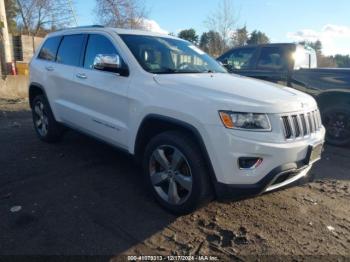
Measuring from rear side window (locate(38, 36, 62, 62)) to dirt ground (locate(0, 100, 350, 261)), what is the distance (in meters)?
1.69

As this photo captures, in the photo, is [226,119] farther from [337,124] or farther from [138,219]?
[337,124]

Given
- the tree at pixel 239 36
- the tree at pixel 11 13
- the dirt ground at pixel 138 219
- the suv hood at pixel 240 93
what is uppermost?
the tree at pixel 11 13

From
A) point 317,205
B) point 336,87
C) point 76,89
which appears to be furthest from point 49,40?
point 336,87

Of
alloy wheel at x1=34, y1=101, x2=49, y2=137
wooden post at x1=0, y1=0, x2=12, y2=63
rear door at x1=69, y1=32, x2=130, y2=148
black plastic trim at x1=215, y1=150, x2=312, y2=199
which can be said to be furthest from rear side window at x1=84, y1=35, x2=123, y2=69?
wooden post at x1=0, y1=0, x2=12, y2=63

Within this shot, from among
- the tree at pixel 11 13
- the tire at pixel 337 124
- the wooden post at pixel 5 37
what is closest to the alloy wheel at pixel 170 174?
the tire at pixel 337 124

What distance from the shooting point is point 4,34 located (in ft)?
37.6

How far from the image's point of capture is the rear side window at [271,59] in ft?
25.5

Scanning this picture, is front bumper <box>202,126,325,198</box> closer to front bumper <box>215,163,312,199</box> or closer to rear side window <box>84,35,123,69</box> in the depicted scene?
front bumper <box>215,163,312,199</box>

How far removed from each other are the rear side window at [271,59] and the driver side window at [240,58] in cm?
31

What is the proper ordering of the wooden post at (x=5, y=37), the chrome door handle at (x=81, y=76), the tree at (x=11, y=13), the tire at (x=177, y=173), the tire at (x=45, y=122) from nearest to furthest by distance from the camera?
the tire at (x=177, y=173) → the chrome door handle at (x=81, y=76) → the tire at (x=45, y=122) → the wooden post at (x=5, y=37) → the tree at (x=11, y=13)

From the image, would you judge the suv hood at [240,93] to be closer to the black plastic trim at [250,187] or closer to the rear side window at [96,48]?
the black plastic trim at [250,187]

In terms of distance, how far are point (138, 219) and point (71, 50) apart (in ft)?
9.21

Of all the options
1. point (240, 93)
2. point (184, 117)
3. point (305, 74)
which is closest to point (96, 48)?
point (184, 117)

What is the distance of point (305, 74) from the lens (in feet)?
22.8
